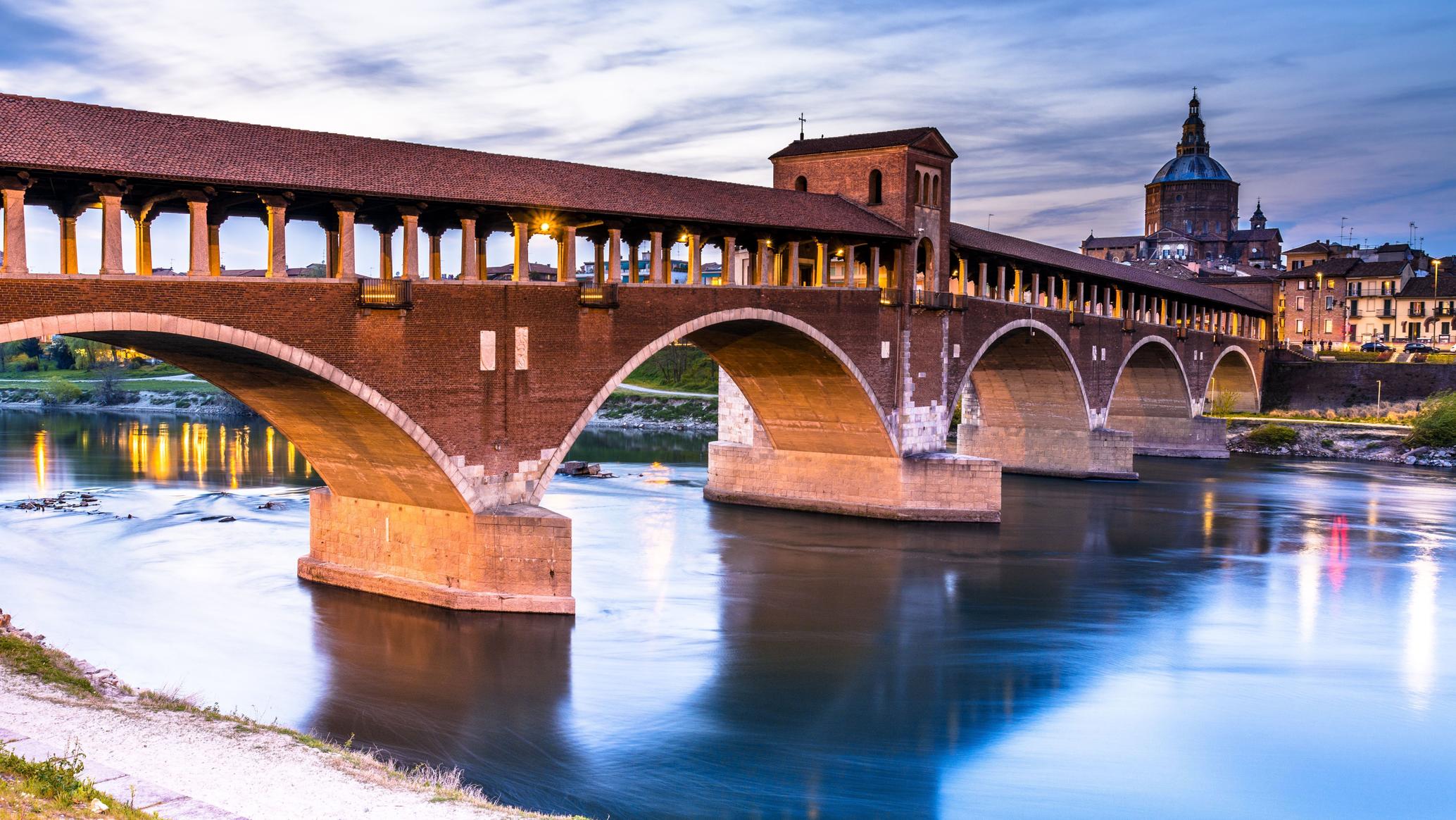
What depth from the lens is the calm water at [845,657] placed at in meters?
15.7

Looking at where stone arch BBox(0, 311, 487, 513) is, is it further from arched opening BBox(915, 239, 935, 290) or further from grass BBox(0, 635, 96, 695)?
arched opening BBox(915, 239, 935, 290)

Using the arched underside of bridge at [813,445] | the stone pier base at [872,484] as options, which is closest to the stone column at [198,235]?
the arched underside of bridge at [813,445]

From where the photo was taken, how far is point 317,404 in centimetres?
2106

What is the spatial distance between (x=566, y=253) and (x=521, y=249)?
103 cm

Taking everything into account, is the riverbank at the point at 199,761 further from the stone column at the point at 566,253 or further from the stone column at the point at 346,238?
the stone column at the point at 566,253

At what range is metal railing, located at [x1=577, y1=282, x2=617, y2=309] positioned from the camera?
23.8 m

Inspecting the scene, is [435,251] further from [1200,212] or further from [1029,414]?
[1200,212]

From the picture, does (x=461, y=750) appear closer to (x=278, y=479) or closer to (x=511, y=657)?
(x=511, y=657)

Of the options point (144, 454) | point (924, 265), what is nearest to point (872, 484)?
point (924, 265)

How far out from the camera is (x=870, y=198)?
114ft

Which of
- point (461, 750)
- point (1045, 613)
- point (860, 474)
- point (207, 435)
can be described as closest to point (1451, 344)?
point (860, 474)

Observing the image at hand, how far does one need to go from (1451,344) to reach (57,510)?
3473 inches

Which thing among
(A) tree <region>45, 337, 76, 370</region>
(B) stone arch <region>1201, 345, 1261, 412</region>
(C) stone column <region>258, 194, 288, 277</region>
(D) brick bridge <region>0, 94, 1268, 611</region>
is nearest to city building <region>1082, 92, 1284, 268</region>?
(B) stone arch <region>1201, 345, 1261, 412</region>

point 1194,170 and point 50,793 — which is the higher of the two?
point 1194,170
